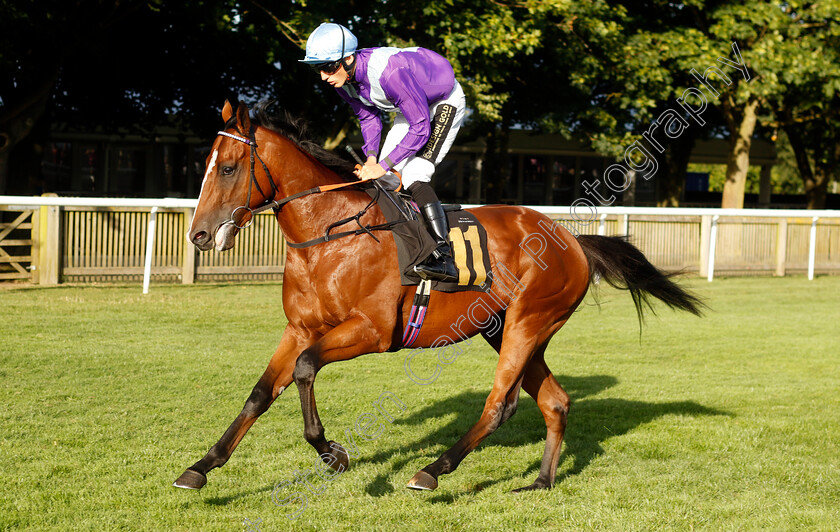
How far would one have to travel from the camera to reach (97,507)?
384cm

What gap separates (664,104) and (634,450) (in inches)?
758

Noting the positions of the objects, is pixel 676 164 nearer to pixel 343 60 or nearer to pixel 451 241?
pixel 451 241

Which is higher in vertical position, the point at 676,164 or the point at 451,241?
the point at 676,164

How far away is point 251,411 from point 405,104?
5.86 ft

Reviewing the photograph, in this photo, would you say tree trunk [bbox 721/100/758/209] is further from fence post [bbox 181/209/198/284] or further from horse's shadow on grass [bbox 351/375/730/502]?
horse's shadow on grass [bbox 351/375/730/502]

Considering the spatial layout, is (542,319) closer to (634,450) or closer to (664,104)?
(634,450)

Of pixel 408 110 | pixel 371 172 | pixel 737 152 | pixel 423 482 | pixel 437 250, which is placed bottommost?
pixel 423 482

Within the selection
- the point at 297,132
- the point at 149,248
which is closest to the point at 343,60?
the point at 297,132

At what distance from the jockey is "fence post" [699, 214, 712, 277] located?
13.4m

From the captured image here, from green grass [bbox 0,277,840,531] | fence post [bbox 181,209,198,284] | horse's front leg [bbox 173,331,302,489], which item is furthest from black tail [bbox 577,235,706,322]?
fence post [bbox 181,209,198,284]

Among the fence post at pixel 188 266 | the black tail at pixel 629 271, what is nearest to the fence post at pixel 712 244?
the fence post at pixel 188 266

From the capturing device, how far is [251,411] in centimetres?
403

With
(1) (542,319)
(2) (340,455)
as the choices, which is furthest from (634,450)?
(2) (340,455)

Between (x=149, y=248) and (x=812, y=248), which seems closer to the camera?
(x=149, y=248)
